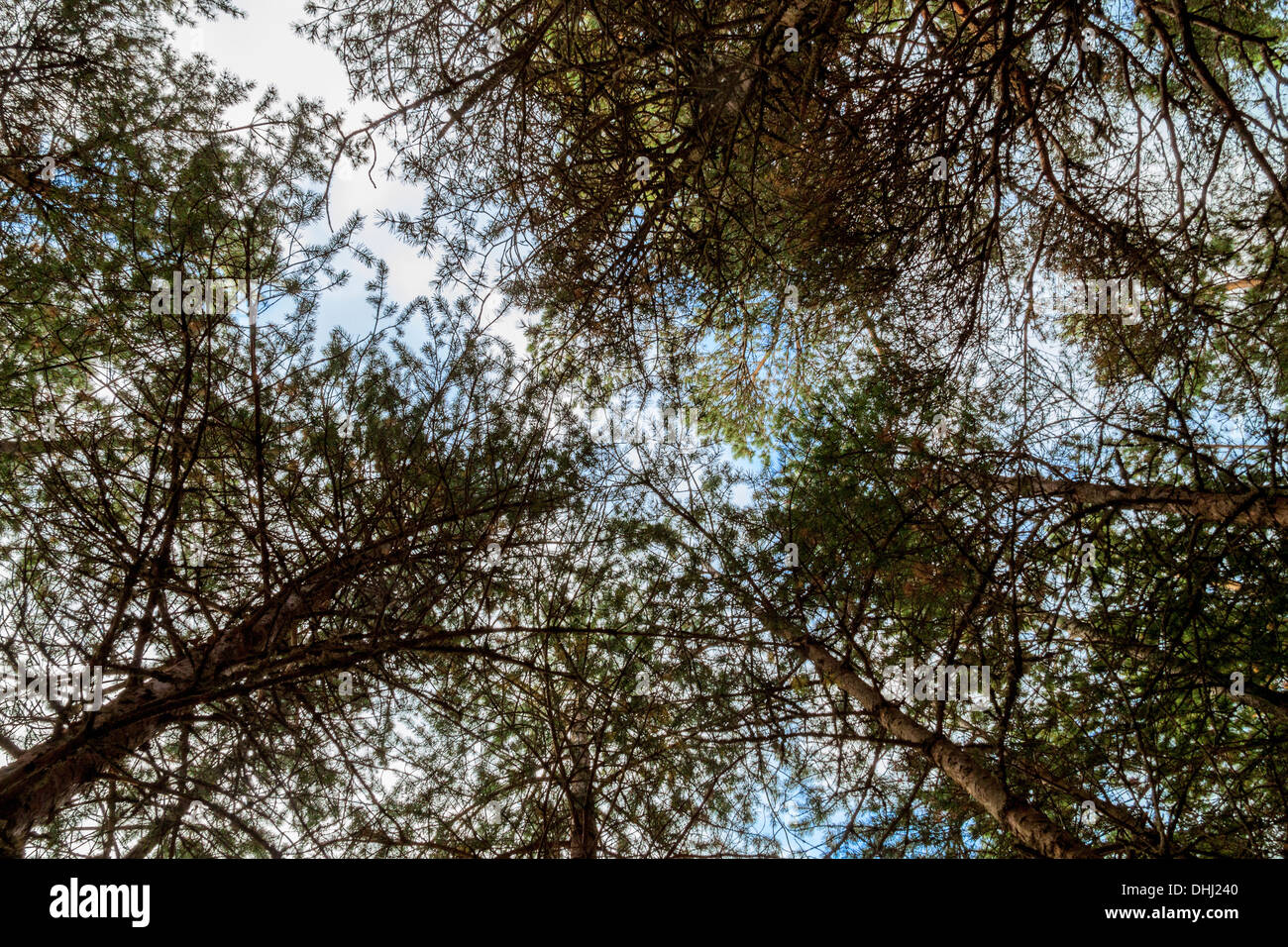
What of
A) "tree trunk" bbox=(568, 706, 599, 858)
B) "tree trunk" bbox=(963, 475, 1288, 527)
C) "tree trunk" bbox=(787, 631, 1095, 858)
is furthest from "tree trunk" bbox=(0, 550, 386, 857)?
"tree trunk" bbox=(963, 475, 1288, 527)

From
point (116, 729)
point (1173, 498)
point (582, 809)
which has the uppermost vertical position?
point (1173, 498)

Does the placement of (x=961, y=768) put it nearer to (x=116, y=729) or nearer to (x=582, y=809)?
(x=582, y=809)

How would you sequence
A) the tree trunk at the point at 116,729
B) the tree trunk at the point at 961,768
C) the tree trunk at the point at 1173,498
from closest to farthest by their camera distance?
the tree trunk at the point at 116,729 → the tree trunk at the point at 961,768 → the tree trunk at the point at 1173,498

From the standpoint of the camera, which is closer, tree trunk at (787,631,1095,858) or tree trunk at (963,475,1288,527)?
tree trunk at (787,631,1095,858)

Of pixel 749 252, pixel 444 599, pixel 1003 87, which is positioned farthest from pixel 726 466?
pixel 1003 87

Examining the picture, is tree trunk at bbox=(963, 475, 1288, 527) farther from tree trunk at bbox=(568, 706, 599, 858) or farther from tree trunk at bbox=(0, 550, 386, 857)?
tree trunk at bbox=(0, 550, 386, 857)

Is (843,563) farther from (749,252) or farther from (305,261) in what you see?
(305,261)

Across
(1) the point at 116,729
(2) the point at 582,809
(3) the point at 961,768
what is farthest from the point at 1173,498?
(1) the point at 116,729

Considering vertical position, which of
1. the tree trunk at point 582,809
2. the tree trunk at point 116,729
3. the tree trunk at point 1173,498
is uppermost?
the tree trunk at point 1173,498

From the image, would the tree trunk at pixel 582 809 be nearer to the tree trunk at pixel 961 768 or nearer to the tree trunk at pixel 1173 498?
the tree trunk at pixel 961 768

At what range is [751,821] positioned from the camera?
13.2 feet

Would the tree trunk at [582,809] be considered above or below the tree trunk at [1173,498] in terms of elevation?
below

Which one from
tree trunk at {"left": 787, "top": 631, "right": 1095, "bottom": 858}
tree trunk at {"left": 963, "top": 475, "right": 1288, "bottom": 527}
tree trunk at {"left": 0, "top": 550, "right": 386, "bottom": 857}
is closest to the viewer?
tree trunk at {"left": 0, "top": 550, "right": 386, "bottom": 857}

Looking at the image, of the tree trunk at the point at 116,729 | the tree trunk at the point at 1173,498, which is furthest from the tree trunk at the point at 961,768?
the tree trunk at the point at 116,729
